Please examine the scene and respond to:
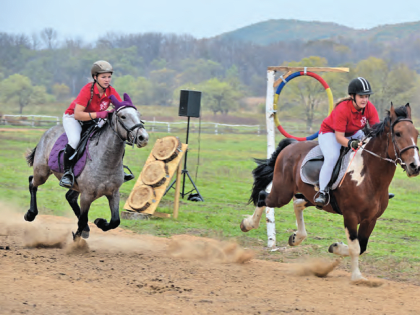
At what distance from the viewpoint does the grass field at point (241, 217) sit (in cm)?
965

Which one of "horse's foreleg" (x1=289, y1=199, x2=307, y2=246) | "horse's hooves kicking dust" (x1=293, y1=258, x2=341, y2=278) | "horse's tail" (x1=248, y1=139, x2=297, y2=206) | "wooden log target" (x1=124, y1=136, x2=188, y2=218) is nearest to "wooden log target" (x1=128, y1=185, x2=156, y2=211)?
"wooden log target" (x1=124, y1=136, x2=188, y2=218)

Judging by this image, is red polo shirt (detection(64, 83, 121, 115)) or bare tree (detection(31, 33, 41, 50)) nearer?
red polo shirt (detection(64, 83, 121, 115))

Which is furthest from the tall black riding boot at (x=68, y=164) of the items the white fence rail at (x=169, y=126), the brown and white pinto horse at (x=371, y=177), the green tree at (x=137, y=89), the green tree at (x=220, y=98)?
the green tree at (x=137, y=89)

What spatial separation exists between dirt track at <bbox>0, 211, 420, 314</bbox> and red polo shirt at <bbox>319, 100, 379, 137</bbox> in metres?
1.93

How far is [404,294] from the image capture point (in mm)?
6898

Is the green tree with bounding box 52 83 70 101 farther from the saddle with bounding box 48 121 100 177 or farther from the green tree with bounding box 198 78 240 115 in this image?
the saddle with bounding box 48 121 100 177

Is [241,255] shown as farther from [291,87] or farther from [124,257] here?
[291,87]

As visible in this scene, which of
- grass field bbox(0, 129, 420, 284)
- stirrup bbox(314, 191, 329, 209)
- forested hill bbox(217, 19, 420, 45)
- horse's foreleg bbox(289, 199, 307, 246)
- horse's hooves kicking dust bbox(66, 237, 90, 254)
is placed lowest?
grass field bbox(0, 129, 420, 284)

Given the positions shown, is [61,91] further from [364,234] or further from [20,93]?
[364,234]

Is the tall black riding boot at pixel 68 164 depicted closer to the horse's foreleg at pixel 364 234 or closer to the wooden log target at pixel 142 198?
the wooden log target at pixel 142 198

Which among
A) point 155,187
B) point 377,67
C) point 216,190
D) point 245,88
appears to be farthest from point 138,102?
point 155,187

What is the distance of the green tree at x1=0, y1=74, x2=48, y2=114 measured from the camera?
5088 cm

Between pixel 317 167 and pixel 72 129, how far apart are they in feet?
11.9

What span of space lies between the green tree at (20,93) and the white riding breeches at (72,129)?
43.4 m
